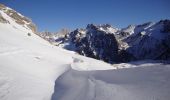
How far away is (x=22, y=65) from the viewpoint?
1805 centimetres

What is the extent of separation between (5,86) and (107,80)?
5960 millimetres

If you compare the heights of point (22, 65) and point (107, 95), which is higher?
point (22, 65)

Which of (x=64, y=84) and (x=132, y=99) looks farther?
(x=64, y=84)

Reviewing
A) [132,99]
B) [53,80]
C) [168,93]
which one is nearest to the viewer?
[168,93]

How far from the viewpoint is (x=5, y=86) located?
1259 cm

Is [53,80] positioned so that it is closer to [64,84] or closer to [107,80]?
[64,84]

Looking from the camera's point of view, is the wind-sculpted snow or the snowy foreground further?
the snowy foreground

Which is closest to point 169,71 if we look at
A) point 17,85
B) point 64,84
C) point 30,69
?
point 64,84

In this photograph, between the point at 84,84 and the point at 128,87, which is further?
the point at 84,84

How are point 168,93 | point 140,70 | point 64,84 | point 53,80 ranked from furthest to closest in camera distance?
point 53,80, point 64,84, point 140,70, point 168,93

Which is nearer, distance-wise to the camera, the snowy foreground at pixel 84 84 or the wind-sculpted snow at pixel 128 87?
the wind-sculpted snow at pixel 128 87

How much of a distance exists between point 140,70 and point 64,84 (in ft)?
18.6

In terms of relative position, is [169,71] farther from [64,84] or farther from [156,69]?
[64,84]

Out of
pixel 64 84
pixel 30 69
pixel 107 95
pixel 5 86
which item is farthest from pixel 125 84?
pixel 30 69
